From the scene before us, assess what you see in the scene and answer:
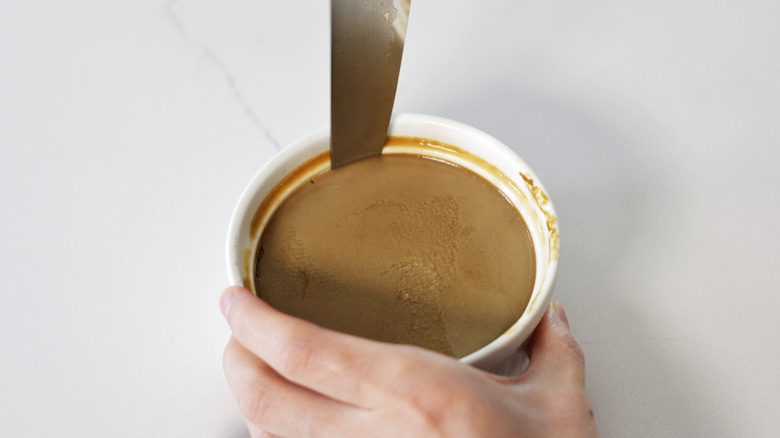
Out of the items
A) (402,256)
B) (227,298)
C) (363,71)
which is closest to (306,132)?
(363,71)

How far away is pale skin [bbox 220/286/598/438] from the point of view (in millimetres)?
730

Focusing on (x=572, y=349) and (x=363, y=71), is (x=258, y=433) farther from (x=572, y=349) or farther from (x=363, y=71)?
(x=363, y=71)

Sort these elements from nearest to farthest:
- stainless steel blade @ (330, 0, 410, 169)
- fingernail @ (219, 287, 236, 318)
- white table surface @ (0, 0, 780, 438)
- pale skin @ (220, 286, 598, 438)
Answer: pale skin @ (220, 286, 598, 438) < fingernail @ (219, 287, 236, 318) < stainless steel blade @ (330, 0, 410, 169) < white table surface @ (0, 0, 780, 438)

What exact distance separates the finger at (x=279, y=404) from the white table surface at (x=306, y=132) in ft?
0.81

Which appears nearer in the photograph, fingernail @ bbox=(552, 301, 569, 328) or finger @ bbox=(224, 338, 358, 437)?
finger @ bbox=(224, 338, 358, 437)

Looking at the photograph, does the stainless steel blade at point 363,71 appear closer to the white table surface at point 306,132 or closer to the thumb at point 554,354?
the white table surface at point 306,132

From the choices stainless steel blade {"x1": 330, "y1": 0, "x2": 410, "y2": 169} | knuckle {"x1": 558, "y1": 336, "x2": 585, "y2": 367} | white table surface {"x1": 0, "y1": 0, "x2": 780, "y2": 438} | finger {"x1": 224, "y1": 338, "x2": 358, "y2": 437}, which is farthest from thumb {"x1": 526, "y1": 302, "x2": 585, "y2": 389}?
stainless steel blade {"x1": 330, "y1": 0, "x2": 410, "y2": 169}

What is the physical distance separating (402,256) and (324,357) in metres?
0.29

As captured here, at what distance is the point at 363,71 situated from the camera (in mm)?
1014

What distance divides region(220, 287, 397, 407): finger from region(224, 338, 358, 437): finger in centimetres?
3

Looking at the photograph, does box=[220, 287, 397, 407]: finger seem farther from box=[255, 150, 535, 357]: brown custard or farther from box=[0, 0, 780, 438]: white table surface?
box=[0, 0, 780, 438]: white table surface

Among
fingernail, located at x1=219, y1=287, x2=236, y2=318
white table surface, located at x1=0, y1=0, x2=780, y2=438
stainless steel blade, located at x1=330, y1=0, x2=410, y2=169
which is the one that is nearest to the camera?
fingernail, located at x1=219, y1=287, x2=236, y2=318

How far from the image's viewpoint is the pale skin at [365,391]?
2.40 ft

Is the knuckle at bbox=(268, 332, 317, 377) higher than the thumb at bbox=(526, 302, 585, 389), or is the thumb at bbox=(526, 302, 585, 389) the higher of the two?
the knuckle at bbox=(268, 332, 317, 377)
